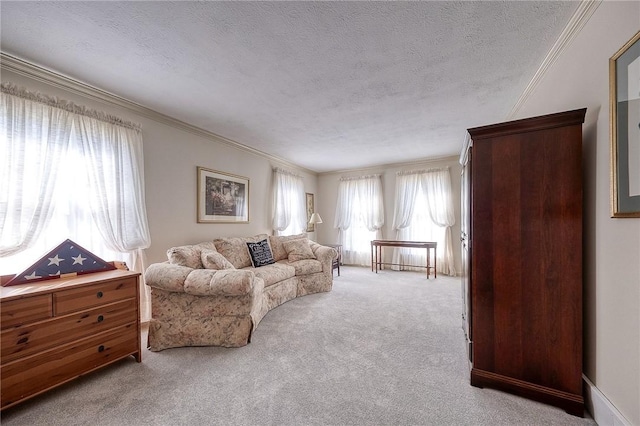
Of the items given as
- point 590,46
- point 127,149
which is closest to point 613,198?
point 590,46

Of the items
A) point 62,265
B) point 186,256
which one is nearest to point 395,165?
point 186,256

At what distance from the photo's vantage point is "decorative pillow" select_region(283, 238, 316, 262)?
165 inches

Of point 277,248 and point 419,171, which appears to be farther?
point 419,171

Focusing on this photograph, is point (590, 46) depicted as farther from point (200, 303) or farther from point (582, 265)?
point (200, 303)

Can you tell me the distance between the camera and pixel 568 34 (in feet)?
5.40

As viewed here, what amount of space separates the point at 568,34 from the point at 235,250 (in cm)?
398

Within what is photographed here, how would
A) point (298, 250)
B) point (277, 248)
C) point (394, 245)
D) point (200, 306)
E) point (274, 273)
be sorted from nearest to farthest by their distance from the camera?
point (200, 306)
point (274, 273)
point (298, 250)
point (277, 248)
point (394, 245)

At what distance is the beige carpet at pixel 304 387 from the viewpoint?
143 centimetres

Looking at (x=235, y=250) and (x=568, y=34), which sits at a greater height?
(x=568, y=34)

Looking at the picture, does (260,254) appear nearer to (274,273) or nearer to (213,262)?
(274,273)

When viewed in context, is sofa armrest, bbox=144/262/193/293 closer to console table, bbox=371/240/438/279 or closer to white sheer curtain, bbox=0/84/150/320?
white sheer curtain, bbox=0/84/150/320

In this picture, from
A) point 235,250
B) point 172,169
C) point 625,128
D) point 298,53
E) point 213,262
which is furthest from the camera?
point 235,250

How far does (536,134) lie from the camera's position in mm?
1563

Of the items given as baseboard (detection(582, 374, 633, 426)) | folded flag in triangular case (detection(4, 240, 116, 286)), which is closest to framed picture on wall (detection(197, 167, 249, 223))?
folded flag in triangular case (detection(4, 240, 116, 286))
